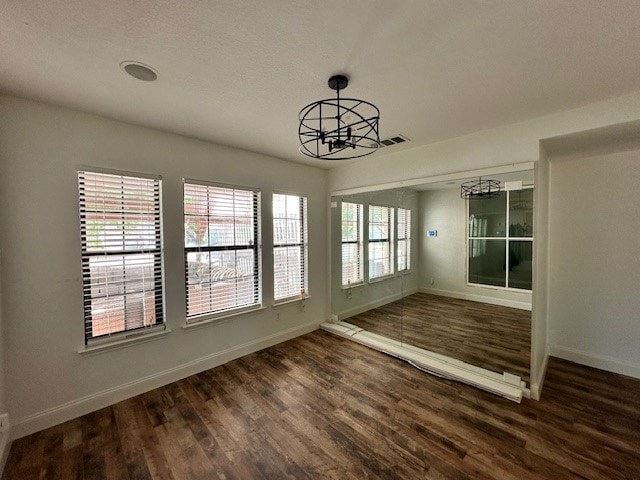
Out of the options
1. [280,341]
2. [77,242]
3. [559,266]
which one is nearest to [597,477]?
[559,266]

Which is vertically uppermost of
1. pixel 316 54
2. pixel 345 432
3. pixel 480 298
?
pixel 316 54

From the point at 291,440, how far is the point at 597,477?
2098 mm

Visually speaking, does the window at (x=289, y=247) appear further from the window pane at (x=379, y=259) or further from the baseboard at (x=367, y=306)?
the window pane at (x=379, y=259)

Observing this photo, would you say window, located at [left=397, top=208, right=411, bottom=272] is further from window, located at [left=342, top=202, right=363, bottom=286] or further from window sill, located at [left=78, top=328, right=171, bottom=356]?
window sill, located at [left=78, top=328, right=171, bottom=356]

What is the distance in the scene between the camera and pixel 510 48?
1552 mm

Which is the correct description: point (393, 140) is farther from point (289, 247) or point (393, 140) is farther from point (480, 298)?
point (480, 298)

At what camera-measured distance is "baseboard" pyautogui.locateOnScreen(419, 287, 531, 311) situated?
2951 mm

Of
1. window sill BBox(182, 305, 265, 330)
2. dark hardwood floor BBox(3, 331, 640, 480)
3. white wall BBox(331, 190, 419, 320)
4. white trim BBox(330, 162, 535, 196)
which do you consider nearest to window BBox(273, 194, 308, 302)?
window sill BBox(182, 305, 265, 330)

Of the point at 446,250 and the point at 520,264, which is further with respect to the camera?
the point at 446,250

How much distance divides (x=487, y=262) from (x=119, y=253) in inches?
171

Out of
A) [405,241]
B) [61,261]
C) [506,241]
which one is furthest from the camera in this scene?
[405,241]

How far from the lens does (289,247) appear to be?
3965 mm

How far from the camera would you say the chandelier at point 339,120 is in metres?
1.58

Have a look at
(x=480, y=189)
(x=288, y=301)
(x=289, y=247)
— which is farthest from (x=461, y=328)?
(x=289, y=247)
